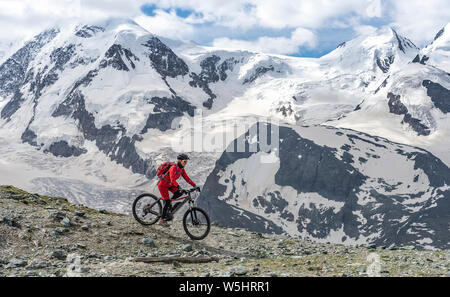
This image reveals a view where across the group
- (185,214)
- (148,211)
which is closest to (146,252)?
(185,214)

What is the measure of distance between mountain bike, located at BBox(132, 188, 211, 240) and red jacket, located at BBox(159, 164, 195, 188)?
68 centimetres

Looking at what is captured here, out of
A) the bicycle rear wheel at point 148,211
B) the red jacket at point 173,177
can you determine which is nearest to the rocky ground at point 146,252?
the bicycle rear wheel at point 148,211

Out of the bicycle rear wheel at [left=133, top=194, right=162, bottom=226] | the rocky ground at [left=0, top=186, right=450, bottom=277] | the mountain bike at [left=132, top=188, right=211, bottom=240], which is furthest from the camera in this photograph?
the bicycle rear wheel at [left=133, top=194, right=162, bottom=226]

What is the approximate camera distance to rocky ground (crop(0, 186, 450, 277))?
52.8ft

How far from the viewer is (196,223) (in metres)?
23.7

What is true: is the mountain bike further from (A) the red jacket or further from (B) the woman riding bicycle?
(A) the red jacket

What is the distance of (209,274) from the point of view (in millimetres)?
15281

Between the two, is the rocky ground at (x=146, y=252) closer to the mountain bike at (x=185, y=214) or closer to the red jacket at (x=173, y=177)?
the mountain bike at (x=185, y=214)

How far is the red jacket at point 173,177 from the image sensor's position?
2247 centimetres

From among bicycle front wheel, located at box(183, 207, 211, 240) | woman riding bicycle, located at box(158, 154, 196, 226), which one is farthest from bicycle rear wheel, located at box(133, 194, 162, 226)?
bicycle front wheel, located at box(183, 207, 211, 240)

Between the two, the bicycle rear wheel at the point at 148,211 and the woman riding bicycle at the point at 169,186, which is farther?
the bicycle rear wheel at the point at 148,211
